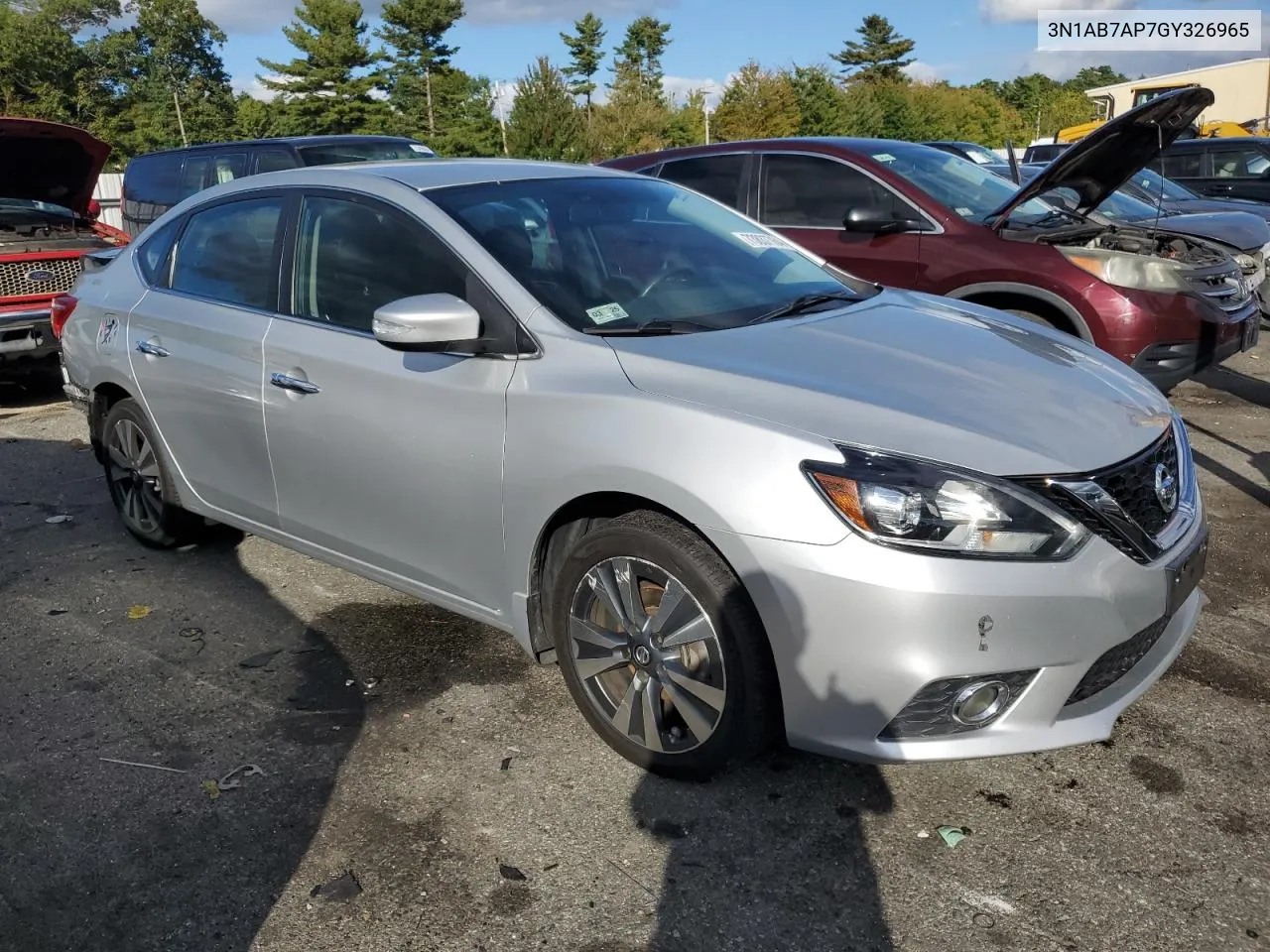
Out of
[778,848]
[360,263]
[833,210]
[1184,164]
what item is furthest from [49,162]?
[1184,164]

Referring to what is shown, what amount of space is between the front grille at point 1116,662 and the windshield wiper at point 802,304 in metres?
1.40

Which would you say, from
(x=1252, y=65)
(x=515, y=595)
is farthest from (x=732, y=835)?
(x=1252, y=65)

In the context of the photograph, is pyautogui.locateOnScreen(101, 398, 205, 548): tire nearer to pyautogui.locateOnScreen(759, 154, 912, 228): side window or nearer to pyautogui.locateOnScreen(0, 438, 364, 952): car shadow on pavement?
pyautogui.locateOnScreen(0, 438, 364, 952): car shadow on pavement

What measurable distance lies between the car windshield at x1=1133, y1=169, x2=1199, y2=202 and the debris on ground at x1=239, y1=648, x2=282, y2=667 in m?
9.30

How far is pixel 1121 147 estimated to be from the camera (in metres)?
6.15

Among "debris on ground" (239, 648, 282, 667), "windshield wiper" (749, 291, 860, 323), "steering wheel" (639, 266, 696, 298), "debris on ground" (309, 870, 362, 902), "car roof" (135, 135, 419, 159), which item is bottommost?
"debris on ground" (239, 648, 282, 667)

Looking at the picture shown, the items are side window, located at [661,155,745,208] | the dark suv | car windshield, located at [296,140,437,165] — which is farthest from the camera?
the dark suv

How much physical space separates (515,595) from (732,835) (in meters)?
0.95

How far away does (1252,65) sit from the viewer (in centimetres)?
5550

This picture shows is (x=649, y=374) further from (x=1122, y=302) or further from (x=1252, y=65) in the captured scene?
(x=1252, y=65)

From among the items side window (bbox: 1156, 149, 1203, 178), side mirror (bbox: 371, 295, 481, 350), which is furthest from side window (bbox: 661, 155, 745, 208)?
side window (bbox: 1156, 149, 1203, 178)

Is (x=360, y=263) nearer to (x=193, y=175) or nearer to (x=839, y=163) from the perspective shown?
(x=839, y=163)

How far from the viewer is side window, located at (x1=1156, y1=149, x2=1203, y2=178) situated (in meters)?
13.6

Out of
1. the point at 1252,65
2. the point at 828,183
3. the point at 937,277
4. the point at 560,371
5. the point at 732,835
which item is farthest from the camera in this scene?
the point at 1252,65
